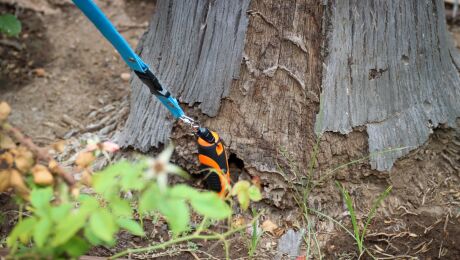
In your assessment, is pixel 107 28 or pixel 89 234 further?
pixel 107 28

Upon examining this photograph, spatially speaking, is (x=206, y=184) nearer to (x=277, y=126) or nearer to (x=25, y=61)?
(x=277, y=126)

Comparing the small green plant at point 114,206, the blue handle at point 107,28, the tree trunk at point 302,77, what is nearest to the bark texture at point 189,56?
the tree trunk at point 302,77

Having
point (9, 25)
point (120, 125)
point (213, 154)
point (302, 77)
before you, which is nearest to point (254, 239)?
point (213, 154)

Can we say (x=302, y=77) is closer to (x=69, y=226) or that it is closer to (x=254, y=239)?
(x=254, y=239)

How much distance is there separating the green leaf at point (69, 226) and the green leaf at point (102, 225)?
3 centimetres

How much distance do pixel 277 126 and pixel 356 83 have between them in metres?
0.35

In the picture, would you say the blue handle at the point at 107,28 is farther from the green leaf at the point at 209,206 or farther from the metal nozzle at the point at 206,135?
the green leaf at the point at 209,206

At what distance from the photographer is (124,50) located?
6.44ft

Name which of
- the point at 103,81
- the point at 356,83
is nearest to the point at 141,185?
the point at 356,83

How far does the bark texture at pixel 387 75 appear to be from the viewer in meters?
2.14

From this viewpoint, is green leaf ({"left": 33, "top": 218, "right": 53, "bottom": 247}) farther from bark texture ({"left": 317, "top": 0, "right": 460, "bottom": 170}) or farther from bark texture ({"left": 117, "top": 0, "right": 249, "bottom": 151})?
bark texture ({"left": 317, "top": 0, "right": 460, "bottom": 170})

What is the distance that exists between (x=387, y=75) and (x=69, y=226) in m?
1.46

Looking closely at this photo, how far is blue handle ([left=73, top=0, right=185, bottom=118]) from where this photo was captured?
5.96 feet

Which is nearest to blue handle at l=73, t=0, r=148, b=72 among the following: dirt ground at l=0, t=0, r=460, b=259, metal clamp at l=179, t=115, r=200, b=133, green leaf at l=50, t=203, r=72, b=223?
metal clamp at l=179, t=115, r=200, b=133
